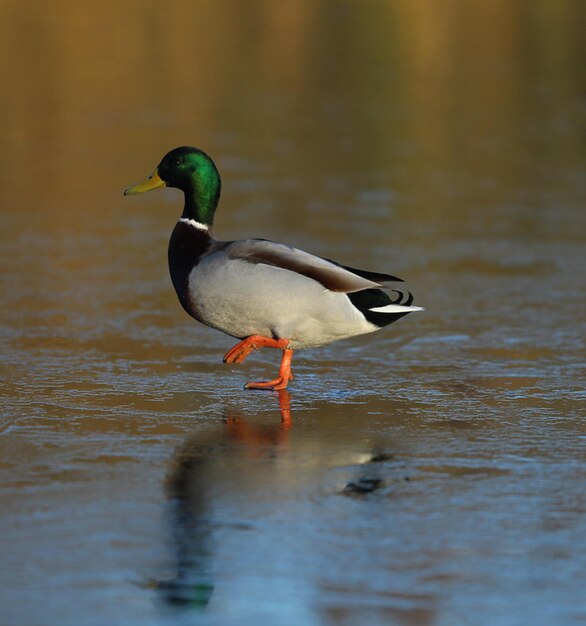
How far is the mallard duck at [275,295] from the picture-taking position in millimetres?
5367

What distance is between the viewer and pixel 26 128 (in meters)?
13.4

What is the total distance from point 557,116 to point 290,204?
517cm

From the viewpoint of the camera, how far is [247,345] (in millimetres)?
5422

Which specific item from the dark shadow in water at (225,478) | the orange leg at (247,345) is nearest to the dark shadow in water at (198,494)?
the dark shadow in water at (225,478)

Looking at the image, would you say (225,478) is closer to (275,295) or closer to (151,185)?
(275,295)

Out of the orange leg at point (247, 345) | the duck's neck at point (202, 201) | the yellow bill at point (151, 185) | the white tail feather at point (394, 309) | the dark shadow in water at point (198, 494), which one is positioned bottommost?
the dark shadow in water at point (198, 494)

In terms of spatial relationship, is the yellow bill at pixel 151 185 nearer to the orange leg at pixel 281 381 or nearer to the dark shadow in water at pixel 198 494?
the orange leg at pixel 281 381

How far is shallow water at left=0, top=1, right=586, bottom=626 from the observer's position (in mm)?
3383

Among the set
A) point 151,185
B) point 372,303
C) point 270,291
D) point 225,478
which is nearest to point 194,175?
point 151,185

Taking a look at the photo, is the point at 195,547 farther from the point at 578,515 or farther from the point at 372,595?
the point at 578,515

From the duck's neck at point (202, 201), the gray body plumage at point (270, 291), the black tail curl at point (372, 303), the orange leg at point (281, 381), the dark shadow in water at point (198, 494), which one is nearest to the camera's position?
Answer: the dark shadow in water at point (198, 494)

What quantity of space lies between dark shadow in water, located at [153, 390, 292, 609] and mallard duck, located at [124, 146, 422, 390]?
253mm

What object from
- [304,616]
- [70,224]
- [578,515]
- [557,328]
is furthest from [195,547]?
[70,224]

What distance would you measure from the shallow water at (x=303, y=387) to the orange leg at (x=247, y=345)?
0.16 metres
